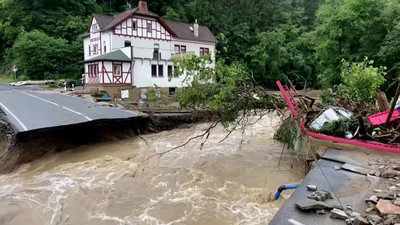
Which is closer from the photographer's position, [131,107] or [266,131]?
[266,131]

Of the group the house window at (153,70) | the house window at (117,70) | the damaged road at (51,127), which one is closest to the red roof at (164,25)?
the house window at (117,70)

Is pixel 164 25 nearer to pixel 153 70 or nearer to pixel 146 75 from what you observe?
pixel 153 70

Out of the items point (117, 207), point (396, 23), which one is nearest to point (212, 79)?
point (117, 207)

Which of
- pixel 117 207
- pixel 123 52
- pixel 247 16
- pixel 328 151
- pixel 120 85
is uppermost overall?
pixel 247 16

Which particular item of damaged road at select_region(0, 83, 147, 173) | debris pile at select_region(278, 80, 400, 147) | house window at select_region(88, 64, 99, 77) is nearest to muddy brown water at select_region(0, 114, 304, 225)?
damaged road at select_region(0, 83, 147, 173)

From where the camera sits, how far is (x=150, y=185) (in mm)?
9539

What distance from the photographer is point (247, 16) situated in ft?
142

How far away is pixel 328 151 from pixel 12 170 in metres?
10.9

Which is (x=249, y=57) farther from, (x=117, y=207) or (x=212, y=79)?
(x=117, y=207)

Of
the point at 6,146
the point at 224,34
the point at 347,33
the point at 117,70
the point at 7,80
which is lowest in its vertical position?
the point at 6,146

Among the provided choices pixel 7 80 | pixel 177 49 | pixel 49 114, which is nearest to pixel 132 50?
pixel 177 49

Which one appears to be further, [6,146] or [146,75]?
[146,75]

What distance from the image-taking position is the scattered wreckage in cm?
821

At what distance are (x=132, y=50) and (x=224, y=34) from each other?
16.7 m
